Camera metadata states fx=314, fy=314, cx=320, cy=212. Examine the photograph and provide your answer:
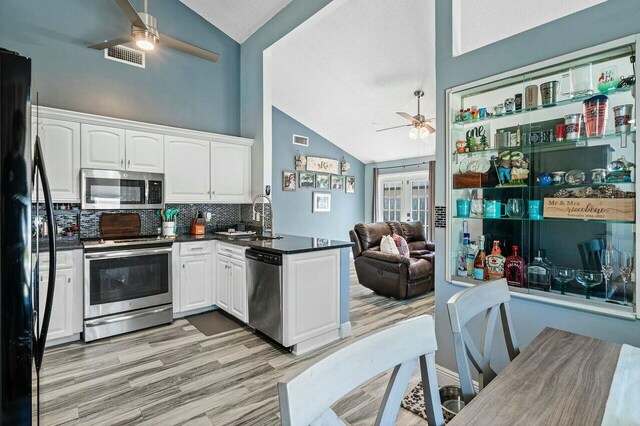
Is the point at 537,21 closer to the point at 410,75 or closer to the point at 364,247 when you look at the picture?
the point at 410,75

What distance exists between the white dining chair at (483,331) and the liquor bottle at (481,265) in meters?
0.80

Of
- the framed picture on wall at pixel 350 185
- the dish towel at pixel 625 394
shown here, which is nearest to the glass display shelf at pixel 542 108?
the dish towel at pixel 625 394

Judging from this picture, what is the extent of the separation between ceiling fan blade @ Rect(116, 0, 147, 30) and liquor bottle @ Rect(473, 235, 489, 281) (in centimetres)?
330

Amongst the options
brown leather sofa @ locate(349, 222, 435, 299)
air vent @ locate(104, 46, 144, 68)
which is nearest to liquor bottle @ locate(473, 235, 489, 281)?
brown leather sofa @ locate(349, 222, 435, 299)

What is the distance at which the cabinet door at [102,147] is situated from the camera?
3.24 metres

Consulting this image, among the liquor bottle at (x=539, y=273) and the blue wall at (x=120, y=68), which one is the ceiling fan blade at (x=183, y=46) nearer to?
the blue wall at (x=120, y=68)

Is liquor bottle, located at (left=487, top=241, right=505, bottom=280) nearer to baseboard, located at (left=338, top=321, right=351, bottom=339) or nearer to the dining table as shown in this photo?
the dining table

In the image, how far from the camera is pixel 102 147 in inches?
131

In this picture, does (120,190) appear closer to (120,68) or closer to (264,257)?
(120,68)

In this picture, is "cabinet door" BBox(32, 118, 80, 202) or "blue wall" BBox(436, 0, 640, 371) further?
A: "cabinet door" BBox(32, 118, 80, 202)

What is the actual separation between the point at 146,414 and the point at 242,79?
416 centimetres

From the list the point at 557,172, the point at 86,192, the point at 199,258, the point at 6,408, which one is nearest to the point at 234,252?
the point at 199,258

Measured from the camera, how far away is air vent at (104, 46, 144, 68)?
3.67 m

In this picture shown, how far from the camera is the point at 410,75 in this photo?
4.37 metres
